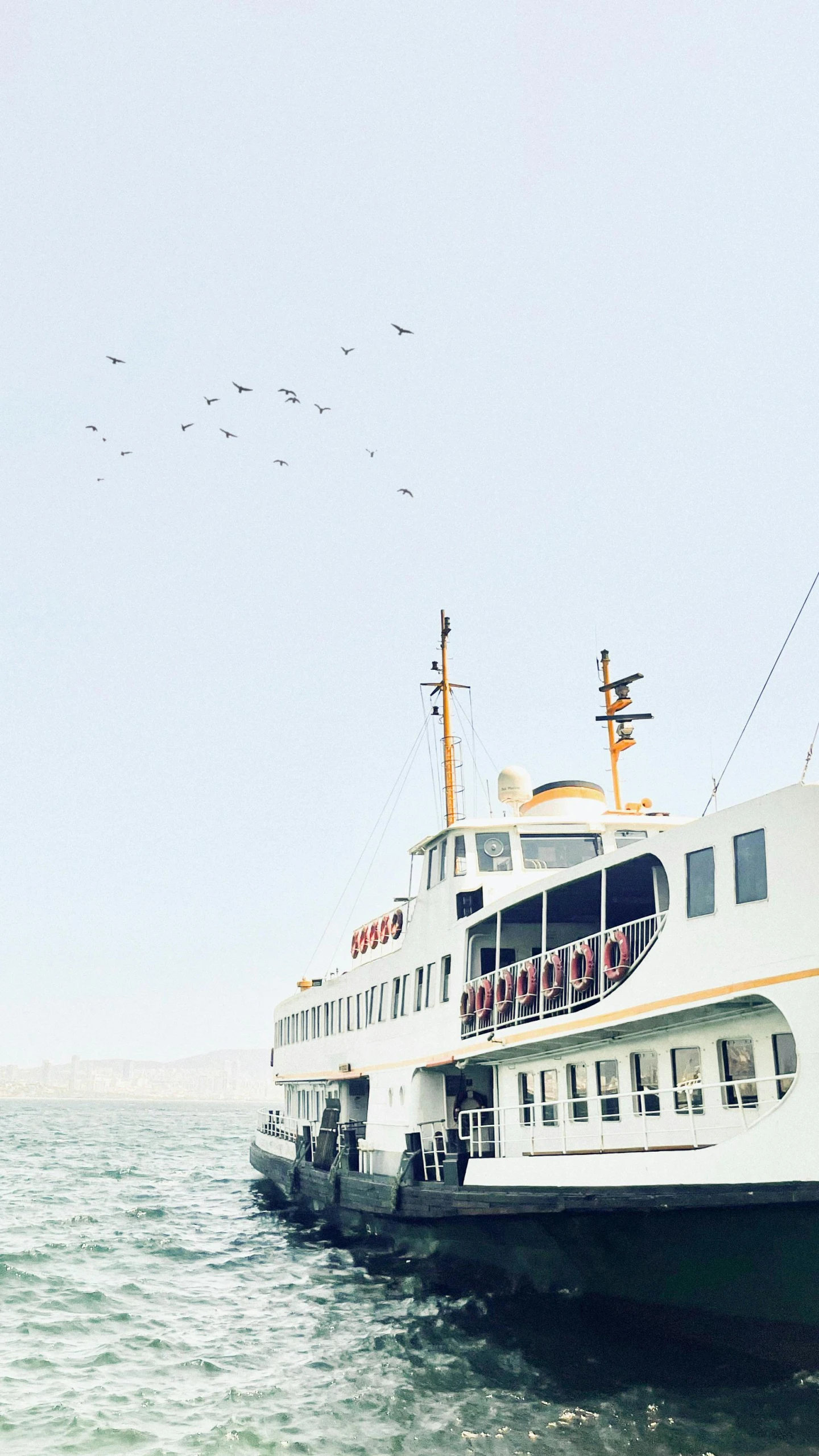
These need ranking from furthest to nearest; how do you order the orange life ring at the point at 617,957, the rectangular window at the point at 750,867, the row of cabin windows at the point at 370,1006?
1. the row of cabin windows at the point at 370,1006
2. the orange life ring at the point at 617,957
3. the rectangular window at the point at 750,867

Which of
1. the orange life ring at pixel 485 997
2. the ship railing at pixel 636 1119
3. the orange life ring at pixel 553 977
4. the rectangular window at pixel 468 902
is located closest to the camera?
the ship railing at pixel 636 1119

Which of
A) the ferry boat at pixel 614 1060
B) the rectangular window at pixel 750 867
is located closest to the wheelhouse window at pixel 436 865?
the ferry boat at pixel 614 1060

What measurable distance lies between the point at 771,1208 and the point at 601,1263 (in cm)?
343

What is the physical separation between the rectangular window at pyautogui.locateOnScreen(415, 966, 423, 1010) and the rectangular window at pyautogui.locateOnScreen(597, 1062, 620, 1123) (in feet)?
22.8

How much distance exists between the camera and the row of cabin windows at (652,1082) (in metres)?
13.4

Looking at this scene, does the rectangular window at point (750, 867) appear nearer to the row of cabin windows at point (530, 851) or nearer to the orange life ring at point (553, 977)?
the orange life ring at point (553, 977)

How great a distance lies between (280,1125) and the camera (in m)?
37.1

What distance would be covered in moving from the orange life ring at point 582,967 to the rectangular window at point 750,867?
3360 mm

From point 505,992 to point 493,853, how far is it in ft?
13.8

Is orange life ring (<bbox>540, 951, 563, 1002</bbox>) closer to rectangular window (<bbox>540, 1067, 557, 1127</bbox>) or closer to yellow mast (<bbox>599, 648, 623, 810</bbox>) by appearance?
rectangular window (<bbox>540, 1067, 557, 1127</bbox>)

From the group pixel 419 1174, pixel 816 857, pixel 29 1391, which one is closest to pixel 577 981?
pixel 816 857

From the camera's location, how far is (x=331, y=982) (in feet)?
103

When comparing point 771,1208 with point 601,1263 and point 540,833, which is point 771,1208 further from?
point 540,833

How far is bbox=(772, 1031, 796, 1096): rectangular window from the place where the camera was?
1322cm
